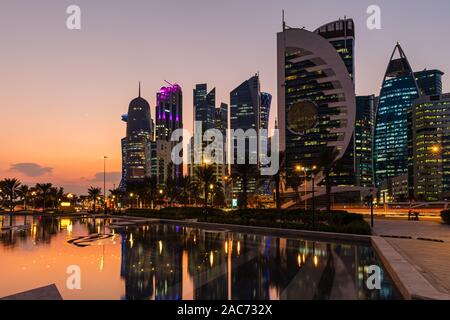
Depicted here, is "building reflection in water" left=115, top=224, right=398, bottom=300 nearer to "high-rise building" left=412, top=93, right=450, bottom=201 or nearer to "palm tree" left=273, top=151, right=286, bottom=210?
"palm tree" left=273, top=151, right=286, bottom=210

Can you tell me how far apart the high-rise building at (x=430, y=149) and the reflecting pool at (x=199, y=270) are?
19318cm

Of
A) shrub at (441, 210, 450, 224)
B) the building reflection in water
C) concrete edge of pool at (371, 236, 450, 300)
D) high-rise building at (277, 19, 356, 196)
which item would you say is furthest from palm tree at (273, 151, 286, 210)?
high-rise building at (277, 19, 356, 196)

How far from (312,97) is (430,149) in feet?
225

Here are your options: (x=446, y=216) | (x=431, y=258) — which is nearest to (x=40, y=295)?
(x=431, y=258)

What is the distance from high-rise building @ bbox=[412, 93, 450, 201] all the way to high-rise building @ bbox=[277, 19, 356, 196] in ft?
126

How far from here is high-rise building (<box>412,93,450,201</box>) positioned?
620 feet

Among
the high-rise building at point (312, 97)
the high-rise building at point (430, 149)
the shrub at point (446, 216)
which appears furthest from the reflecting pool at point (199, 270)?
the high-rise building at point (430, 149)

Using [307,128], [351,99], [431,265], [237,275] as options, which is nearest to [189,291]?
[237,275]

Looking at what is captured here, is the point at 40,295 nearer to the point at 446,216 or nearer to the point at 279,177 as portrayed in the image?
the point at 446,216

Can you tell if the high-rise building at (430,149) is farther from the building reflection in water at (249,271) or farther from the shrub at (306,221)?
the building reflection in water at (249,271)

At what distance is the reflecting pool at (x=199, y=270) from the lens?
11359 millimetres

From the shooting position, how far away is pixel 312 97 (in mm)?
186250
